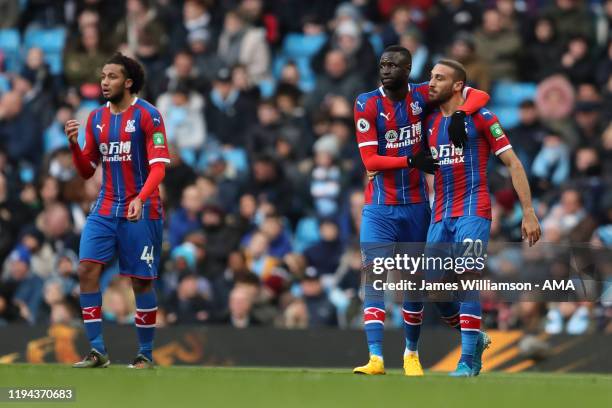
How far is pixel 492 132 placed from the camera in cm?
1143

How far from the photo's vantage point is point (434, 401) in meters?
8.89

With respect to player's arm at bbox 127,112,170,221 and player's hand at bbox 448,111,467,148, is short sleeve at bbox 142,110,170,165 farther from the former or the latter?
player's hand at bbox 448,111,467,148

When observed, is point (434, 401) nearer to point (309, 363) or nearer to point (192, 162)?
point (309, 363)

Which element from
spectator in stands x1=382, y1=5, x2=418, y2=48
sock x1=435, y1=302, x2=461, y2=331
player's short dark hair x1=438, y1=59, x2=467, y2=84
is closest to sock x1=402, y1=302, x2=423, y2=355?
sock x1=435, y1=302, x2=461, y2=331

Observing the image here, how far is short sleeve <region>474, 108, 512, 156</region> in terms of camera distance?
11398mm

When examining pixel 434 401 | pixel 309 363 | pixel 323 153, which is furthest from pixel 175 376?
pixel 323 153

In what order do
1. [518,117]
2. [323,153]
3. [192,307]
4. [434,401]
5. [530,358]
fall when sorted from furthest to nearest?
[518,117]
[323,153]
[192,307]
[530,358]
[434,401]

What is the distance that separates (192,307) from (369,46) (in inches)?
201

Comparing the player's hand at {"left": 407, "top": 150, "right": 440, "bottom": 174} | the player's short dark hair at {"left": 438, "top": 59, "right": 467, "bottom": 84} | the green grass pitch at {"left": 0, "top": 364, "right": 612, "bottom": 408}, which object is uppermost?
the player's short dark hair at {"left": 438, "top": 59, "right": 467, "bottom": 84}

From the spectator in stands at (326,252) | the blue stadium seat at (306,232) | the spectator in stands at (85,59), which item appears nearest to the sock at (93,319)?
the spectator in stands at (326,252)

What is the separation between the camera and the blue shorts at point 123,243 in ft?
40.0

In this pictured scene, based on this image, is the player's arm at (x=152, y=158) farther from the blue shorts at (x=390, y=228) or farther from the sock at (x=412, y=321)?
the sock at (x=412, y=321)

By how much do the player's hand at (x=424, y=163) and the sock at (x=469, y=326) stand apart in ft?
3.44

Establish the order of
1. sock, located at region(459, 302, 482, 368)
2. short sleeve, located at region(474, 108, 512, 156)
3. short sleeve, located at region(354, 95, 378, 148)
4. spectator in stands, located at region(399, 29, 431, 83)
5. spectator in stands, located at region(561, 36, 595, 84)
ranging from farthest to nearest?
1. spectator in stands, located at region(561, 36, 595, 84)
2. spectator in stands, located at region(399, 29, 431, 83)
3. short sleeve, located at region(354, 95, 378, 148)
4. short sleeve, located at region(474, 108, 512, 156)
5. sock, located at region(459, 302, 482, 368)
